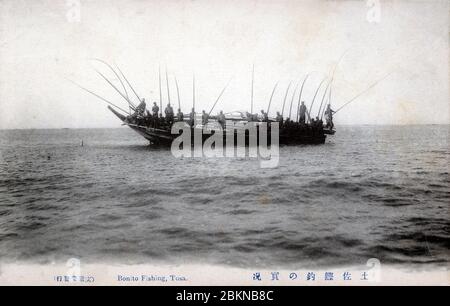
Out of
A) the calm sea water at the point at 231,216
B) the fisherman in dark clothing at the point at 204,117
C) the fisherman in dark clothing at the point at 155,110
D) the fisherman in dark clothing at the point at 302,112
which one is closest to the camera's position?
the calm sea water at the point at 231,216

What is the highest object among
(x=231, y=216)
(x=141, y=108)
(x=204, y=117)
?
(x=141, y=108)

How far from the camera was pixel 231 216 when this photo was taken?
8.08 m

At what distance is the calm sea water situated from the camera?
21.3 ft

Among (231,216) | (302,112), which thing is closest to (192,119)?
(302,112)

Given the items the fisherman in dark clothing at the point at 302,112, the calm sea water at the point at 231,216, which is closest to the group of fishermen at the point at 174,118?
the fisherman in dark clothing at the point at 302,112

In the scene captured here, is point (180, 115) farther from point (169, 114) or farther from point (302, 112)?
point (302, 112)

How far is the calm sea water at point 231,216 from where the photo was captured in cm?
649

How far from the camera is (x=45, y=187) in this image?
10.9 m

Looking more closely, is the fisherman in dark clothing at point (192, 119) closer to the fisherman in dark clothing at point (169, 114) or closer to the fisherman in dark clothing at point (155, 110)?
the fisherman in dark clothing at point (169, 114)

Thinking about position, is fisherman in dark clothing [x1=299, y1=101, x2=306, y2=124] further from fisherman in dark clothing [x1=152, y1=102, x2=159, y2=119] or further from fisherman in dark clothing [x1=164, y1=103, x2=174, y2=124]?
fisherman in dark clothing [x1=152, y1=102, x2=159, y2=119]

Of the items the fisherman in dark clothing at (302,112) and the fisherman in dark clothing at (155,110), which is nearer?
the fisherman in dark clothing at (155,110)

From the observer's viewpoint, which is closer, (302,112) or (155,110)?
(155,110)
